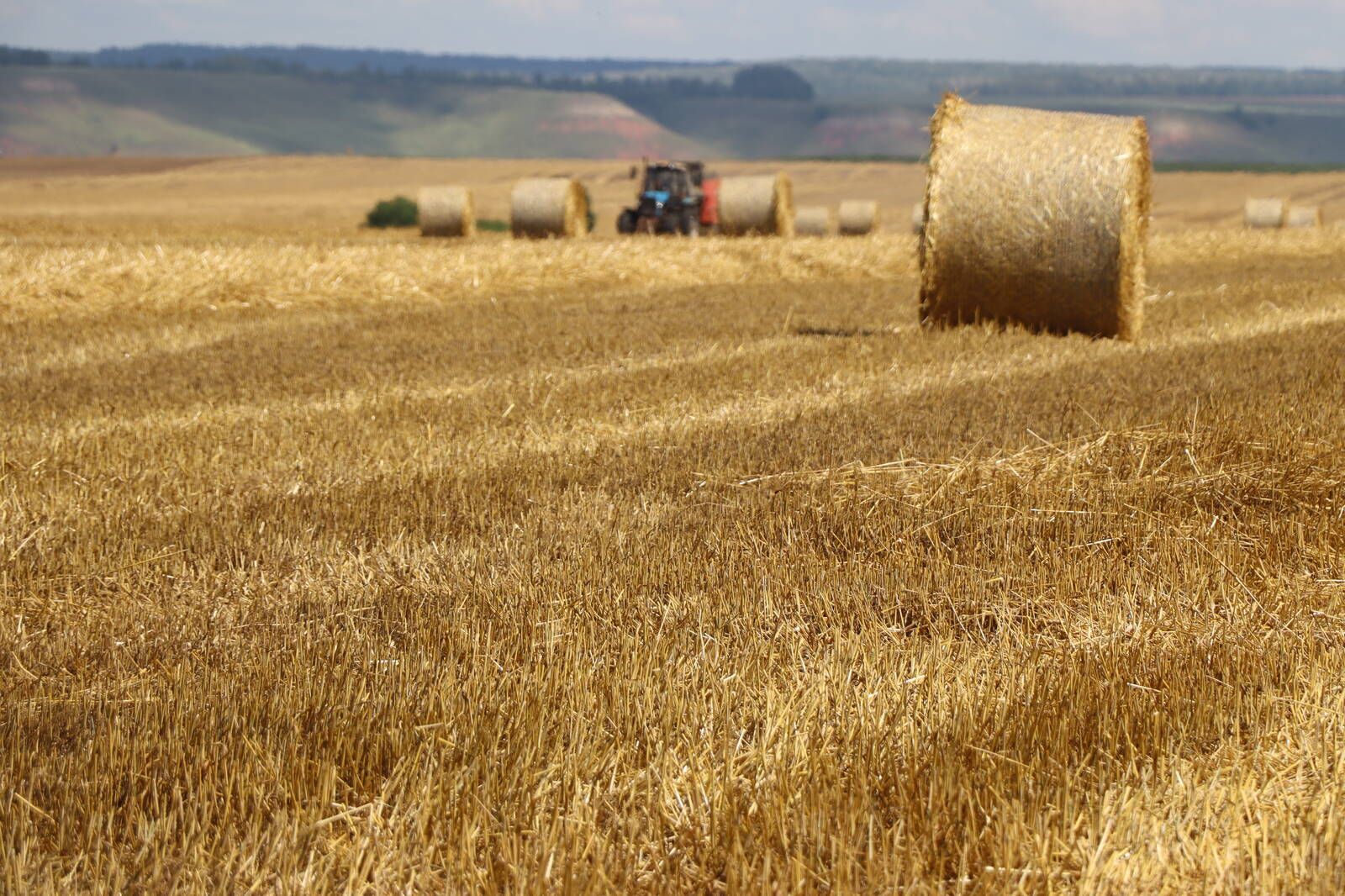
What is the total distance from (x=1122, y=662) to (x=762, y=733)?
38.0 inches

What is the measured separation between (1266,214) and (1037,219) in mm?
25805

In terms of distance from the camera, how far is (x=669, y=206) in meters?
27.3

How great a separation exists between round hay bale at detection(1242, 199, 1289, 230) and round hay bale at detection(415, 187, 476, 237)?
61.0 ft

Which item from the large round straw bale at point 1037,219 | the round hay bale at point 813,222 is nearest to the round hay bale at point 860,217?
the round hay bale at point 813,222

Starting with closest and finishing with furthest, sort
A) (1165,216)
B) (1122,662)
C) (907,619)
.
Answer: (1122,662), (907,619), (1165,216)

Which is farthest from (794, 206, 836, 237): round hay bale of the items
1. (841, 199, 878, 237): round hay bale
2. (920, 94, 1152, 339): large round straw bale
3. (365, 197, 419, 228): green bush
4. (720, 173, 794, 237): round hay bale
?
(920, 94, 1152, 339): large round straw bale

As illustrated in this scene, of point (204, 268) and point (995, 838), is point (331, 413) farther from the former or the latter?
point (204, 268)

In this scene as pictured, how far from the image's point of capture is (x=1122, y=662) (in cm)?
335

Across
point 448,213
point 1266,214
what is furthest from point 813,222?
point 1266,214

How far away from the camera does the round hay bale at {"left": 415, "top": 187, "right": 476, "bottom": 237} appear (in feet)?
83.1

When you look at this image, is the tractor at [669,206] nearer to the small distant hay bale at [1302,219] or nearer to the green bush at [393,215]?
the green bush at [393,215]

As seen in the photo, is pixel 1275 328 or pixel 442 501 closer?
pixel 442 501

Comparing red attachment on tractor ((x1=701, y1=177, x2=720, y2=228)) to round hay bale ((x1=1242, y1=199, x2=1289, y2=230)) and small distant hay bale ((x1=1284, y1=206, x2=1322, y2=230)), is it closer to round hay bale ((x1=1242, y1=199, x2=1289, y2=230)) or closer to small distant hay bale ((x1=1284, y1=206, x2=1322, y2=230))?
round hay bale ((x1=1242, y1=199, x2=1289, y2=230))

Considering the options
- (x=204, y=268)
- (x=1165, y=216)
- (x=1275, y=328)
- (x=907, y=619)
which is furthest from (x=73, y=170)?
(x=907, y=619)
